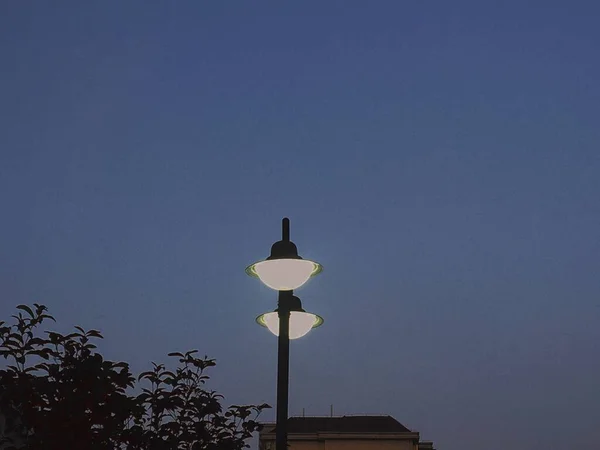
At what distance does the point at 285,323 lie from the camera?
25.2 ft

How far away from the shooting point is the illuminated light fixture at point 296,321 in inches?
310

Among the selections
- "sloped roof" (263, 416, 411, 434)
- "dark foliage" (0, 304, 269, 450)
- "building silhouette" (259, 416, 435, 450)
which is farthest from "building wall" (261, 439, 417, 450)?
"dark foliage" (0, 304, 269, 450)

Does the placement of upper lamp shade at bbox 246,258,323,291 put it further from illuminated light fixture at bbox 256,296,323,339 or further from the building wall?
the building wall

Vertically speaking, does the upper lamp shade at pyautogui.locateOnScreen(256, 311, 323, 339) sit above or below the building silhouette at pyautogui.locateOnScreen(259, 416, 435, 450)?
below

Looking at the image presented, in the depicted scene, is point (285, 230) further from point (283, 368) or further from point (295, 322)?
point (283, 368)

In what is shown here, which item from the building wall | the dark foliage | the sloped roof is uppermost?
the sloped roof

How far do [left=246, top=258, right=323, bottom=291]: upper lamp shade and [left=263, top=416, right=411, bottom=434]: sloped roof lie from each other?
55.5m

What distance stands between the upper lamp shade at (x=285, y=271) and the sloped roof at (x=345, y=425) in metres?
55.5

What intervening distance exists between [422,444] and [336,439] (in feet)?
32.6

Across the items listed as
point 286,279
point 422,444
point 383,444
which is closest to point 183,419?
point 286,279

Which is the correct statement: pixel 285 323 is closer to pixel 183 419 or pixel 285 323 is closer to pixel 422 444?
pixel 183 419

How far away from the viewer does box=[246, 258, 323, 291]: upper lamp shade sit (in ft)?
24.0

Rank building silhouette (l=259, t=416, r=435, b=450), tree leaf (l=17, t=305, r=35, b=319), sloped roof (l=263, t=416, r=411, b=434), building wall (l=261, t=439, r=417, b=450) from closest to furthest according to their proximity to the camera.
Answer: tree leaf (l=17, t=305, r=35, b=319) → building wall (l=261, t=439, r=417, b=450) → building silhouette (l=259, t=416, r=435, b=450) → sloped roof (l=263, t=416, r=411, b=434)

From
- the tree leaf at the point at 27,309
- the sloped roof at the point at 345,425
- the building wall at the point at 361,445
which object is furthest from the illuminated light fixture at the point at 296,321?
the sloped roof at the point at 345,425
